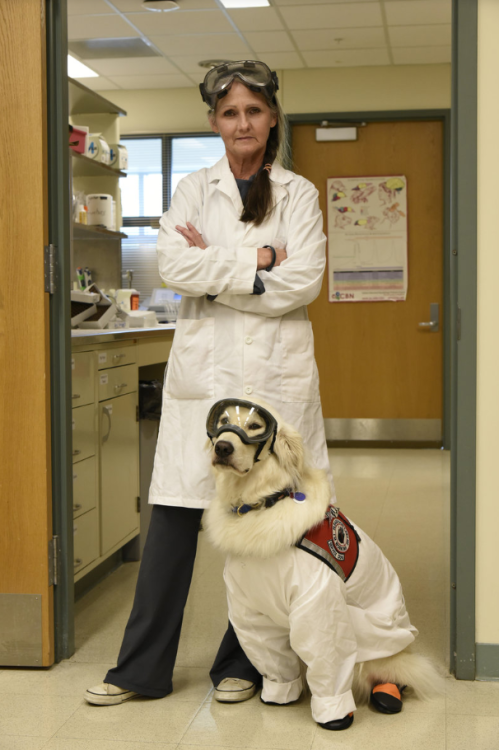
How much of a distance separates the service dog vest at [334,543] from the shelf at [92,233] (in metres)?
2.68

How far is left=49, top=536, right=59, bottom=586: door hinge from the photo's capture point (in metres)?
2.19

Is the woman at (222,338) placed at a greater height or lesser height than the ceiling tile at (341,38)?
lesser

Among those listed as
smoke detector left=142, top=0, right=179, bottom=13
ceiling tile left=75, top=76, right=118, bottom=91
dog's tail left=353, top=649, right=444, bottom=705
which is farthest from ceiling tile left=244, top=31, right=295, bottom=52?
dog's tail left=353, top=649, right=444, bottom=705

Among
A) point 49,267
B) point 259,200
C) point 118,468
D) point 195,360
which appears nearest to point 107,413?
point 118,468

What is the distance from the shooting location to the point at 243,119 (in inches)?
77.4

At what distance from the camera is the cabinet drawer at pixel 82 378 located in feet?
8.30

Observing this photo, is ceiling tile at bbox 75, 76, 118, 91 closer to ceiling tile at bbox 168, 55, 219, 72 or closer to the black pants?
ceiling tile at bbox 168, 55, 219, 72

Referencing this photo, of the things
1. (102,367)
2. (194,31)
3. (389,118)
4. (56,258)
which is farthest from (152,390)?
(389,118)

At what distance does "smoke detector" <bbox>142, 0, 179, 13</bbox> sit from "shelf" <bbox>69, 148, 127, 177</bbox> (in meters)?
1.08

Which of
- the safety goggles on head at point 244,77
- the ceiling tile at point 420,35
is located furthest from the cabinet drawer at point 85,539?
the ceiling tile at point 420,35

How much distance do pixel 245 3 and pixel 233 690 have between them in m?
4.11

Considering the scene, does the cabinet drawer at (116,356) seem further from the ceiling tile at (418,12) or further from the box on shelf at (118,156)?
the ceiling tile at (418,12)

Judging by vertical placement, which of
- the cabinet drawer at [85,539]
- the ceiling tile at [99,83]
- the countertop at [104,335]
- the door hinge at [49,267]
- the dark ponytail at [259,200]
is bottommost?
the cabinet drawer at [85,539]

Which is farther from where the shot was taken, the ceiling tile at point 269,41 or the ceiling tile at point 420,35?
the ceiling tile at point 269,41
